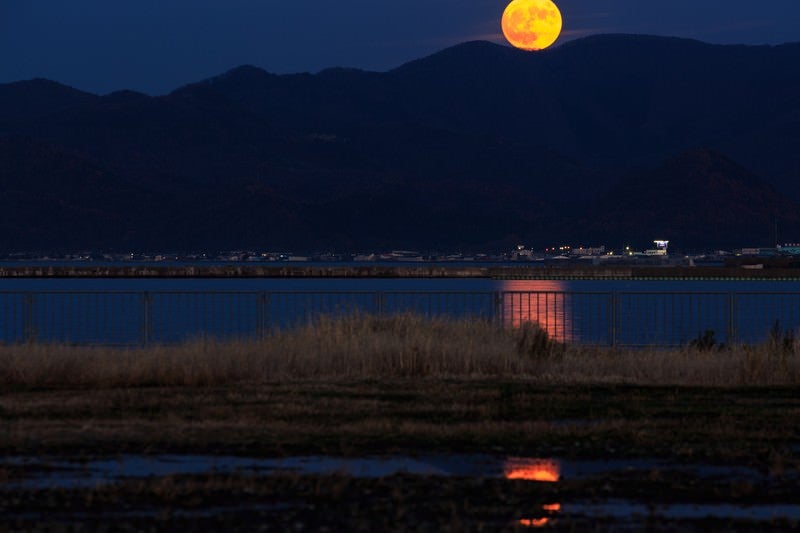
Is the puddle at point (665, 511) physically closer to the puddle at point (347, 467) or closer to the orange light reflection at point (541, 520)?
the orange light reflection at point (541, 520)

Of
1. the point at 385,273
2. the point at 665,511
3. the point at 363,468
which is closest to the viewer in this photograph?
the point at 665,511

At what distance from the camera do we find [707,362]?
25.2 metres

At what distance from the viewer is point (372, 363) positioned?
979 inches

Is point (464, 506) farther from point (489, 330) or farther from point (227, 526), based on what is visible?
point (489, 330)

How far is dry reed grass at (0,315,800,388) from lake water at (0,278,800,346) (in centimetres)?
509

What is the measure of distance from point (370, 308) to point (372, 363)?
239ft

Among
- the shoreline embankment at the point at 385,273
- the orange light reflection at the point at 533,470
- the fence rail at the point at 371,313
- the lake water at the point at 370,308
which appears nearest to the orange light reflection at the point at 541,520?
the orange light reflection at the point at 533,470

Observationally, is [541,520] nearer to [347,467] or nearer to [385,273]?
[347,467]

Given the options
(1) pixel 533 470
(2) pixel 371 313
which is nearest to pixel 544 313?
(2) pixel 371 313

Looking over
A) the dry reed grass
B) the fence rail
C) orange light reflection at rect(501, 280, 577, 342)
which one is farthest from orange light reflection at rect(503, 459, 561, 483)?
the fence rail

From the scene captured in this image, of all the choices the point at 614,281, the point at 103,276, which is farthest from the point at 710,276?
the point at 103,276

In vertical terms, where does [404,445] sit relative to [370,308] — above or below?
above

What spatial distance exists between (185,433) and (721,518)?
6937 mm

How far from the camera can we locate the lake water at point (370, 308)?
6675cm
